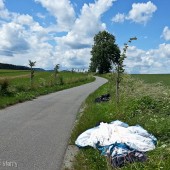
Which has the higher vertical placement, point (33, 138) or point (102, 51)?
point (102, 51)

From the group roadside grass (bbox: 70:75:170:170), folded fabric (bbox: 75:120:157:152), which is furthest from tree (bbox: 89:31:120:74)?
folded fabric (bbox: 75:120:157:152)

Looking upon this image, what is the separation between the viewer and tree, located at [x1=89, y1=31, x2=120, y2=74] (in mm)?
107375

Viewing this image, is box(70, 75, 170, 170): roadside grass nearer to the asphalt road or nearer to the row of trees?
the asphalt road

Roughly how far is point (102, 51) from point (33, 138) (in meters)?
96.5

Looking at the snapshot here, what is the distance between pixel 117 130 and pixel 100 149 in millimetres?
1196

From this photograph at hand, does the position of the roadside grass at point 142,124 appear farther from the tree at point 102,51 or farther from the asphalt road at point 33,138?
the tree at point 102,51

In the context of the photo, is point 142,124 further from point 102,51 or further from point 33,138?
point 102,51

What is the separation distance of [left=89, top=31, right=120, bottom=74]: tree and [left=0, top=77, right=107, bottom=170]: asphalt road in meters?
89.2

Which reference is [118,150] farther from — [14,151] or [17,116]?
[17,116]

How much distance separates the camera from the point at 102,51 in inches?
4210

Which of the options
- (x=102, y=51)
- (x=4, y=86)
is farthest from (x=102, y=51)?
(x=4, y=86)

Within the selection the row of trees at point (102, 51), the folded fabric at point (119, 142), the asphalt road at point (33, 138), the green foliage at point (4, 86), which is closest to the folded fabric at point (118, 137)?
the folded fabric at point (119, 142)

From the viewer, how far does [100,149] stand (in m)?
9.46

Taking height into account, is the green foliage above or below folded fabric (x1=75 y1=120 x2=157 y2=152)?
below
